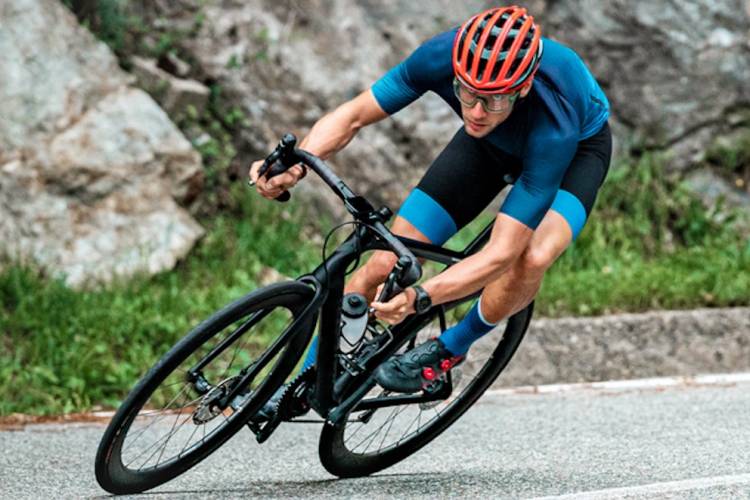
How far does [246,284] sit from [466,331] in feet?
12.5

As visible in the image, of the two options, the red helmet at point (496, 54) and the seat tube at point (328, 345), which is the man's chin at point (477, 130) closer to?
the red helmet at point (496, 54)

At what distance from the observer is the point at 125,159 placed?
948 cm

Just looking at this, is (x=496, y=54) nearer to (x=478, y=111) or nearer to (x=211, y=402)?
(x=478, y=111)

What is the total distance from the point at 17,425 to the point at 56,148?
9.03ft

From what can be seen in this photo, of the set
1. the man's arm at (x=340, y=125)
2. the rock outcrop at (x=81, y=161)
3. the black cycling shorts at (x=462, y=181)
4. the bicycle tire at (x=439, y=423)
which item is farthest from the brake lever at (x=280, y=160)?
the rock outcrop at (x=81, y=161)

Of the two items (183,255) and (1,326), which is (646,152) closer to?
(183,255)

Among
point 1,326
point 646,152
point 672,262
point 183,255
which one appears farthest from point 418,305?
point 646,152

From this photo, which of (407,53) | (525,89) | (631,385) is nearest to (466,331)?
(525,89)

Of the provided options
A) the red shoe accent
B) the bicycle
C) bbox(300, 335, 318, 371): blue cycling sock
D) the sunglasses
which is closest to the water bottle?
the bicycle

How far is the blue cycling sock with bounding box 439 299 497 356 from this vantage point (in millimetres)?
5477

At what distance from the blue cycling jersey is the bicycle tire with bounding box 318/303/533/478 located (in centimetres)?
87

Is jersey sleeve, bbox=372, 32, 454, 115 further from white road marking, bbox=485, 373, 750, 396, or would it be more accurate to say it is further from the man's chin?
white road marking, bbox=485, 373, 750, 396

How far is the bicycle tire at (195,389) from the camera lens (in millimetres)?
4664

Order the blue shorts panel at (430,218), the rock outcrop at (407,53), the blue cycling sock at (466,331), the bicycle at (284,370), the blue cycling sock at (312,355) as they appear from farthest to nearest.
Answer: the rock outcrop at (407,53) → the blue shorts panel at (430,218) → the blue cycling sock at (466,331) → the blue cycling sock at (312,355) → the bicycle at (284,370)
